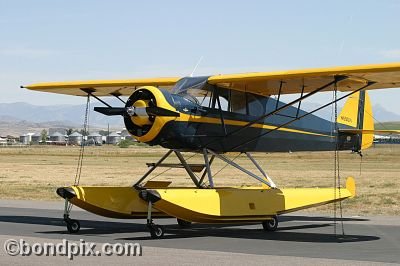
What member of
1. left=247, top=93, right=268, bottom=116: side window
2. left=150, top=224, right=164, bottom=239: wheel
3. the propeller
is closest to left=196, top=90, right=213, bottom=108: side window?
left=247, top=93, right=268, bottom=116: side window

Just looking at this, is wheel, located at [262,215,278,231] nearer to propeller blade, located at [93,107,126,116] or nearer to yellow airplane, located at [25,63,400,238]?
yellow airplane, located at [25,63,400,238]

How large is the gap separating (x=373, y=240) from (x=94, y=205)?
5.75 meters

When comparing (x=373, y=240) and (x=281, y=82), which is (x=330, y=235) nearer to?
(x=373, y=240)

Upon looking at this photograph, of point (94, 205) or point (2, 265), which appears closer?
point (2, 265)

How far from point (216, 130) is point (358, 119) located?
701cm

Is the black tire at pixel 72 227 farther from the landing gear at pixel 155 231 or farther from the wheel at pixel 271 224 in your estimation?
the wheel at pixel 271 224

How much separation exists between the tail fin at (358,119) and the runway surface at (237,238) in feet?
8.95

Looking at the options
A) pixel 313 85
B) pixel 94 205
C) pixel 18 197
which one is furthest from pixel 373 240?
pixel 18 197

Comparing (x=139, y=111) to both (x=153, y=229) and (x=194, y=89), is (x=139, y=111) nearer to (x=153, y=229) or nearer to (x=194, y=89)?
(x=194, y=89)

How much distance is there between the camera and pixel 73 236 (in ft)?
48.6

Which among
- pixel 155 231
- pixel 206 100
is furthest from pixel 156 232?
pixel 206 100

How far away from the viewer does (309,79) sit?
17078mm

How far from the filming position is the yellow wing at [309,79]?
595 inches

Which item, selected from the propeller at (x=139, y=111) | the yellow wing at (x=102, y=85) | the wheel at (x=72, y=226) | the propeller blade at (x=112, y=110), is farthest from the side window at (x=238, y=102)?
the wheel at (x=72, y=226)
